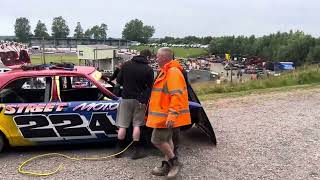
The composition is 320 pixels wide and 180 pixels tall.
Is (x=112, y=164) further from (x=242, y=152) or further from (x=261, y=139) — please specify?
(x=261, y=139)

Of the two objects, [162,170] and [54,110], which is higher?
[54,110]

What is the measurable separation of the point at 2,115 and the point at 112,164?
1.96 meters

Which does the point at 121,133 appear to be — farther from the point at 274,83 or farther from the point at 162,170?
the point at 274,83

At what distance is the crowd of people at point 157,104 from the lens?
6.08 m

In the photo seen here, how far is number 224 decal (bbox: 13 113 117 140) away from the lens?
24.5 ft

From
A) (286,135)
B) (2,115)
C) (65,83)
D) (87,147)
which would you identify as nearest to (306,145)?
(286,135)

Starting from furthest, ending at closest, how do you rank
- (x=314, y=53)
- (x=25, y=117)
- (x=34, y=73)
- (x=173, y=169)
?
1. (x=314, y=53)
2. (x=34, y=73)
3. (x=25, y=117)
4. (x=173, y=169)

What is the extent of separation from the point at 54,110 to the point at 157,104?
2.06 m

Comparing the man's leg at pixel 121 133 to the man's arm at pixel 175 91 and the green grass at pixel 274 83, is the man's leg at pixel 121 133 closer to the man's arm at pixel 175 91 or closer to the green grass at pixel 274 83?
the man's arm at pixel 175 91

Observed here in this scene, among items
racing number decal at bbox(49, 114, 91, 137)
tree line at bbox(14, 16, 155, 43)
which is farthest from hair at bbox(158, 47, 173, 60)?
tree line at bbox(14, 16, 155, 43)

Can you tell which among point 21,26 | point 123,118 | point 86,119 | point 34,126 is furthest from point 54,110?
point 21,26

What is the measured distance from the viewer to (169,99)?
622 centimetres

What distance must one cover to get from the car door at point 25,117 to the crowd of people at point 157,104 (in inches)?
47.1

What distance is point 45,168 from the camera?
6.99 meters
